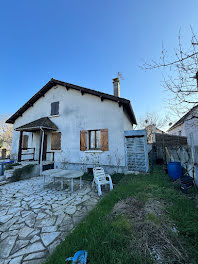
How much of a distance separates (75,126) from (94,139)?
1.88m

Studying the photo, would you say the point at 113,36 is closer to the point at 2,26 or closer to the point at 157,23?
the point at 157,23

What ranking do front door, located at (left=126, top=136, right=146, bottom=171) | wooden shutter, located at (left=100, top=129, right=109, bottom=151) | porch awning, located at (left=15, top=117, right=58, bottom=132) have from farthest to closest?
1. porch awning, located at (left=15, top=117, right=58, bottom=132)
2. wooden shutter, located at (left=100, top=129, right=109, bottom=151)
3. front door, located at (left=126, top=136, right=146, bottom=171)

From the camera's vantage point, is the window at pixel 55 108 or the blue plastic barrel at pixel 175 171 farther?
the window at pixel 55 108

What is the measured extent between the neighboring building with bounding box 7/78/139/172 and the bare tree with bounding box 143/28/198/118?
3.31 metres

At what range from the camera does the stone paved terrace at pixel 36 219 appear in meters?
2.01

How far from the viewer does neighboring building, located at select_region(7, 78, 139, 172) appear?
23.7 ft

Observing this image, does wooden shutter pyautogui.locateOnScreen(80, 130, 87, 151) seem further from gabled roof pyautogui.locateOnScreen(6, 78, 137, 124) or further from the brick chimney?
the brick chimney

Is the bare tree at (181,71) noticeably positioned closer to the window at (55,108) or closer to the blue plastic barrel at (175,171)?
the blue plastic barrel at (175,171)

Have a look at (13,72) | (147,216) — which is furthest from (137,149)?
(13,72)

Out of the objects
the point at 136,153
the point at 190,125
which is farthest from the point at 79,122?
the point at 190,125

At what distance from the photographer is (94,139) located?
8.04 meters

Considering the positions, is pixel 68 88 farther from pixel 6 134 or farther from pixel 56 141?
pixel 6 134

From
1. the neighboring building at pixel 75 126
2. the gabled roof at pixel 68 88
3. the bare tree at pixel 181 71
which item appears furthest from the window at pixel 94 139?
the bare tree at pixel 181 71

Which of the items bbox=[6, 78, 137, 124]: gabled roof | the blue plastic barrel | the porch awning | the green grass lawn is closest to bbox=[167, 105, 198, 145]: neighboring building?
the blue plastic barrel
